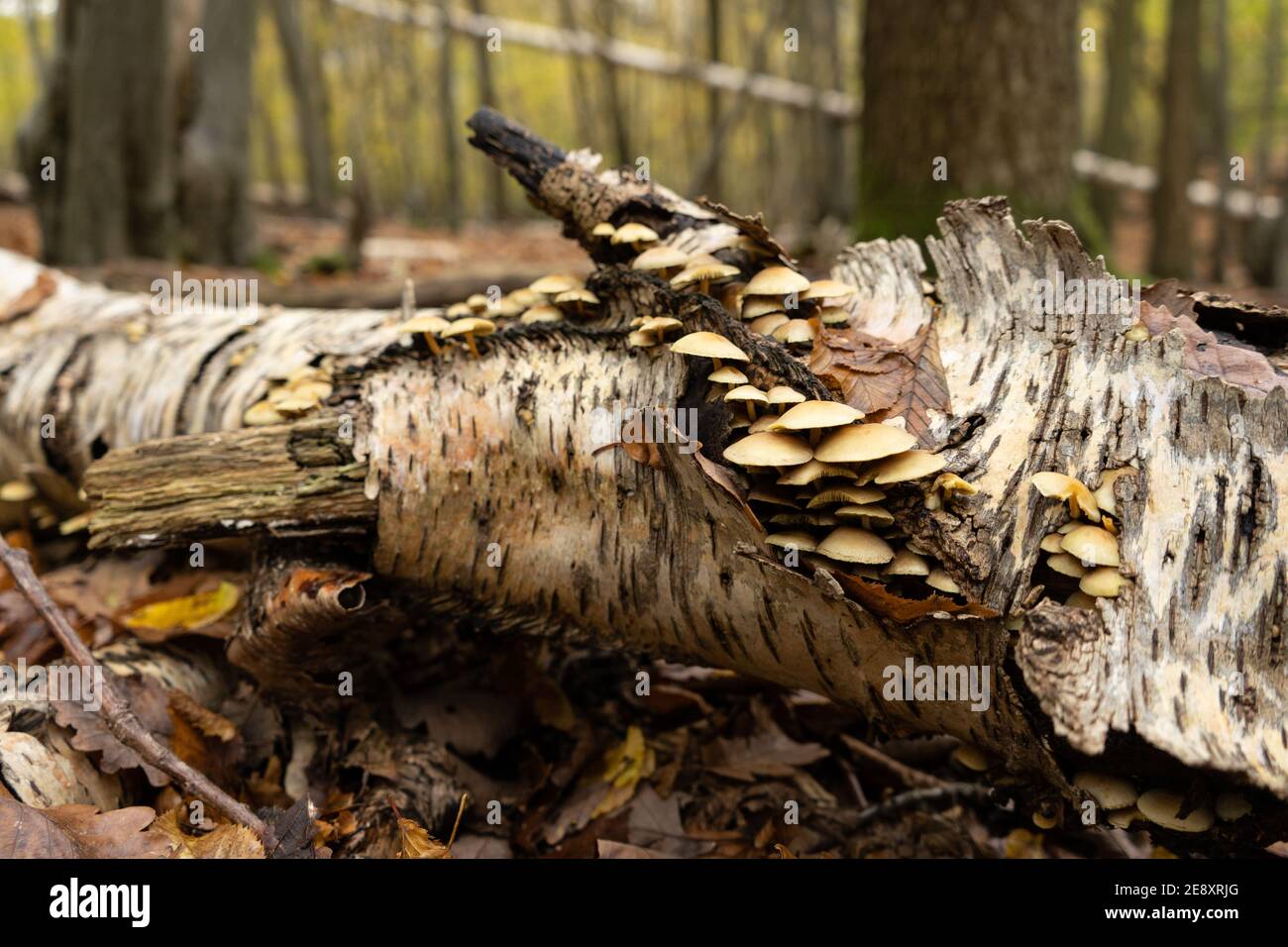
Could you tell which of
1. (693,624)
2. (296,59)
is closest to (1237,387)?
(693,624)

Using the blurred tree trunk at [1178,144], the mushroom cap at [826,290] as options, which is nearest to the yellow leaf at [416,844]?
the mushroom cap at [826,290]

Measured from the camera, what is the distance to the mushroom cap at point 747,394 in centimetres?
242

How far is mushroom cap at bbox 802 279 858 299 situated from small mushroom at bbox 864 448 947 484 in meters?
0.83

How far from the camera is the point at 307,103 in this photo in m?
19.8

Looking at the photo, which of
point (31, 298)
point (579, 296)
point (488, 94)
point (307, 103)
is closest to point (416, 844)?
point (579, 296)

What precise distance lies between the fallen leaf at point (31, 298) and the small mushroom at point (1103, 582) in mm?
5253

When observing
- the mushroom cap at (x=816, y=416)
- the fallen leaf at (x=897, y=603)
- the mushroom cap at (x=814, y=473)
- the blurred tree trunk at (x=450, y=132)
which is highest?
the blurred tree trunk at (x=450, y=132)

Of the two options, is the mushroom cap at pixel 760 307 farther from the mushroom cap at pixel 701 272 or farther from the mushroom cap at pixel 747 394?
the mushroom cap at pixel 747 394

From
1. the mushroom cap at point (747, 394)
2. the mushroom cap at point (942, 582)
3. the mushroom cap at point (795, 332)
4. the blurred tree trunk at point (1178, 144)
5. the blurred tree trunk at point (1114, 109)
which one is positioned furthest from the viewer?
the blurred tree trunk at point (1114, 109)

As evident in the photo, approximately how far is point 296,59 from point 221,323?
1841cm

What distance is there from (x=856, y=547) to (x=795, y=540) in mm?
170

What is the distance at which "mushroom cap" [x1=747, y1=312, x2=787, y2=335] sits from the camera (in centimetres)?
290

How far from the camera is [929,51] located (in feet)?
22.1
